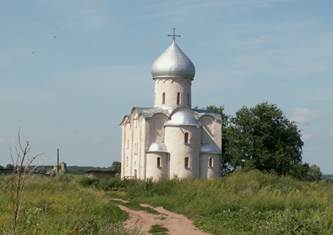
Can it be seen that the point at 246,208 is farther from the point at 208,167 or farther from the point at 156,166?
the point at 208,167

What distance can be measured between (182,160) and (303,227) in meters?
25.9

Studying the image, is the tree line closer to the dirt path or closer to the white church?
the white church

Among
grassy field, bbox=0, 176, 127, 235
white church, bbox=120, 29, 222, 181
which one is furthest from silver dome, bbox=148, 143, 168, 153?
grassy field, bbox=0, 176, 127, 235

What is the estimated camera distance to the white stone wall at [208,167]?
1672 inches

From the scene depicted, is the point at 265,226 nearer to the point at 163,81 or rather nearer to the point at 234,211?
the point at 234,211

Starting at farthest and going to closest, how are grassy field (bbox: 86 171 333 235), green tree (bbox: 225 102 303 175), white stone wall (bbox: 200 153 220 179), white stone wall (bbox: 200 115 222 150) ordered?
green tree (bbox: 225 102 303 175)
white stone wall (bbox: 200 115 222 150)
white stone wall (bbox: 200 153 220 179)
grassy field (bbox: 86 171 333 235)

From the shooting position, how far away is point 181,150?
41.6 meters

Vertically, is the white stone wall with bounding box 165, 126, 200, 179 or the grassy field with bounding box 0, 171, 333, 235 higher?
the white stone wall with bounding box 165, 126, 200, 179

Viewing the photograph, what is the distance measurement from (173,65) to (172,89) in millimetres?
1669

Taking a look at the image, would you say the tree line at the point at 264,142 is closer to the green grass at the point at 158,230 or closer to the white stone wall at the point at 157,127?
the white stone wall at the point at 157,127

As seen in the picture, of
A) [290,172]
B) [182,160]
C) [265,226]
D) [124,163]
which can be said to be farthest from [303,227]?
[290,172]

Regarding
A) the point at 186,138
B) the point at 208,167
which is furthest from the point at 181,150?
the point at 208,167

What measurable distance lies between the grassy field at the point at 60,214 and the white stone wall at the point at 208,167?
1821 centimetres

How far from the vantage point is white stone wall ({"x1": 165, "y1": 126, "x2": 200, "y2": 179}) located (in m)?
41.4
